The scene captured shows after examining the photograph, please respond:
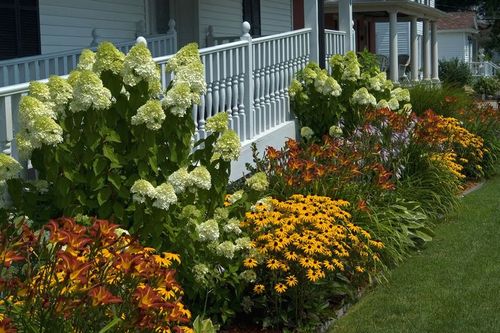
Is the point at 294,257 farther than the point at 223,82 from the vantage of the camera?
No

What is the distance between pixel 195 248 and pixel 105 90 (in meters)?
1.25

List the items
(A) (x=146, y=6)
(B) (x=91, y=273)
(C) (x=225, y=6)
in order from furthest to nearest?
(C) (x=225, y=6), (A) (x=146, y=6), (B) (x=91, y=273)

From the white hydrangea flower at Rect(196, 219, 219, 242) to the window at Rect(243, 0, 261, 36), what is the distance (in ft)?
36.7

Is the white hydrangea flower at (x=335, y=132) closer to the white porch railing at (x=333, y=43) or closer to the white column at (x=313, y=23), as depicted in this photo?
the white column at (x=313, y=23)

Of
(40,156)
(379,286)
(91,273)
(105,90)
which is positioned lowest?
(379,286)

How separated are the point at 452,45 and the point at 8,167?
49870mm

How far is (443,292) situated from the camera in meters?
6.86

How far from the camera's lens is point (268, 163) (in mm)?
8047

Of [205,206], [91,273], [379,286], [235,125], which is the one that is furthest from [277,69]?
[91,273]

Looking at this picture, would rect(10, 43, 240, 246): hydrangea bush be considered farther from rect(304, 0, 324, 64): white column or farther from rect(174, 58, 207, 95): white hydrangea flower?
rect(304, 0, 324, 64): white column

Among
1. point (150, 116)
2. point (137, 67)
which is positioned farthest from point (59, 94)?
point (150, 116)

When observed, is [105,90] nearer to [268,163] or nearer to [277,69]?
[268,163]

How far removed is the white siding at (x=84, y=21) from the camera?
10.4 metres

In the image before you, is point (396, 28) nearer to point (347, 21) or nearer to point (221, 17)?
point (221, 17)
